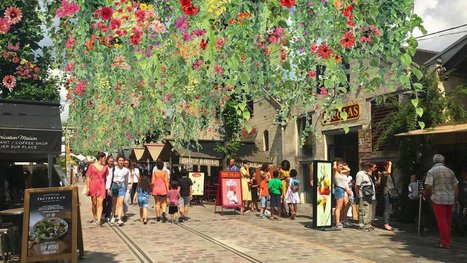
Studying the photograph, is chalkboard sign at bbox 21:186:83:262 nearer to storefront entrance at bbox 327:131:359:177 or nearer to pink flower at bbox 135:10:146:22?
pink flower at bbox 135:10:146:22

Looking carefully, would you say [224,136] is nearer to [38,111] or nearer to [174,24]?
[38,111]

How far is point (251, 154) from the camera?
906 inches

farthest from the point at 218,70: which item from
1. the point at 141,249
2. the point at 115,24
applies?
the point at 141,249

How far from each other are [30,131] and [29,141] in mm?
161

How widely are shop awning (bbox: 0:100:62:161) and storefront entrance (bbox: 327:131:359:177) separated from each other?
12976 millimetres

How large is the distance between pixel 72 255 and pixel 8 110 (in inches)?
117

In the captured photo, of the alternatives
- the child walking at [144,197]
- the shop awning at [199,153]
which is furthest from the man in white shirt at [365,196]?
the shop awning at [199,153]

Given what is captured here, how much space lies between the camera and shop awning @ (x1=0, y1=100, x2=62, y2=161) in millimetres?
7156

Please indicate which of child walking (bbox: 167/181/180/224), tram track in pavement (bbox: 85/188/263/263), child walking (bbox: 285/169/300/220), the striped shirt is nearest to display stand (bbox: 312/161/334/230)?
child walking (bbox: 285/169/300/220)

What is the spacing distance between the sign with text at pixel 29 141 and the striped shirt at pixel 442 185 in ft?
23.4

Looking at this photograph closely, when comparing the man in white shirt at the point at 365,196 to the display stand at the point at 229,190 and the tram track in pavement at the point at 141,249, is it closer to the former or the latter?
the tram track in pavement at the point at 141,249

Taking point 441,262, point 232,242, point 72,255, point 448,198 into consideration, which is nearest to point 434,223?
point 448,198

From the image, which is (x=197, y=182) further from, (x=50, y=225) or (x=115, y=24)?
(x=115, y=24)

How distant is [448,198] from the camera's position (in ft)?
29.1
